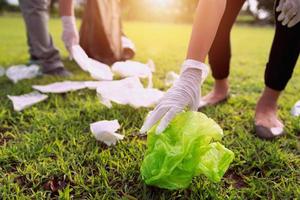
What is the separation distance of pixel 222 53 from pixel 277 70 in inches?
20.3

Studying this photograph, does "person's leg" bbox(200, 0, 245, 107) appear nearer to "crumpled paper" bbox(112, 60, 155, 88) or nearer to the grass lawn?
the grass lawn

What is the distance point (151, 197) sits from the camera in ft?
5.38

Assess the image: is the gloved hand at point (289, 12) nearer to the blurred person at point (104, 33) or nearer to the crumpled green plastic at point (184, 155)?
the crumpled green plastic at point (184, 155)

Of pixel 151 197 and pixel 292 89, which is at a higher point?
pixel 151 197

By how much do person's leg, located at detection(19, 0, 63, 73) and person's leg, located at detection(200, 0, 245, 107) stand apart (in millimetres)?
1611

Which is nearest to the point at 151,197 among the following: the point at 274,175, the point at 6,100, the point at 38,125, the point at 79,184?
the point at 79,184

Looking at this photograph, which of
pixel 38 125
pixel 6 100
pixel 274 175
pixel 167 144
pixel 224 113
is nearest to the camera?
pixel 167 144

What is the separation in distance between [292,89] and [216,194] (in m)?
2.27

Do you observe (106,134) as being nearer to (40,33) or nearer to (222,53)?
(222,53)

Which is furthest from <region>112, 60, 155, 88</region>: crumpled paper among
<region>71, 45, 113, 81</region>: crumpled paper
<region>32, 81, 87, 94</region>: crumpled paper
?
<region>32, 81, 87, 94</region>: crumpled paper

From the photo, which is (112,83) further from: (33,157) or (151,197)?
(151,197)

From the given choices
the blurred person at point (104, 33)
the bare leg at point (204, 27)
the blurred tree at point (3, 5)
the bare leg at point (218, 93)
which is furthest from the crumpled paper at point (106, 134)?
the blurred tree at point (3, 5)

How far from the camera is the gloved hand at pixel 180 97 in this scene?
5.36ft

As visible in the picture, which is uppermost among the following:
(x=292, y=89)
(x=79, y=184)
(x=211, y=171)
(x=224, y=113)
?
(x=211, y=171)
